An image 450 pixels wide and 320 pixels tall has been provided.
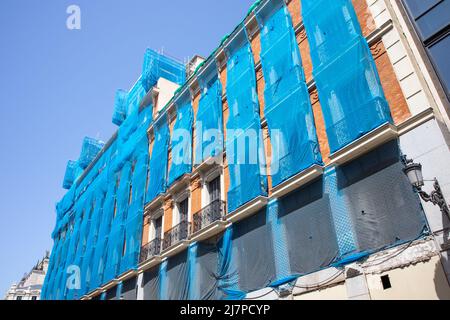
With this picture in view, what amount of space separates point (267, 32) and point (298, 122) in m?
4.89

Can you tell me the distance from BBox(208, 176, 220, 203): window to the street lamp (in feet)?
26.7

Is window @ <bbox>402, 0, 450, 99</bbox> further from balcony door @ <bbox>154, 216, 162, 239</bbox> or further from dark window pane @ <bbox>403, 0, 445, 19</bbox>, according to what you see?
balcony door @ <bbox>154, 216, 162, 239</bbox>

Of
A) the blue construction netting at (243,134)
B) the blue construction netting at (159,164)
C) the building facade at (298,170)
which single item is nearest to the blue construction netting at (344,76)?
the building facade at (298,170)

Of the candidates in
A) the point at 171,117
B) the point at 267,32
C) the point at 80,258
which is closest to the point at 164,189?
the point at 171,117

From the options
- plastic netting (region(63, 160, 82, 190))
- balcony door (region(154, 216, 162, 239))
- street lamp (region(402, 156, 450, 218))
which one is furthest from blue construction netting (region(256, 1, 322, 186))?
plastic netting (region(63, 160, 82, 190))

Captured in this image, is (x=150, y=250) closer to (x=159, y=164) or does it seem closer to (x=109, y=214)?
(x=159, y=164)

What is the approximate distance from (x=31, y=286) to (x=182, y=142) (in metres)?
43.8

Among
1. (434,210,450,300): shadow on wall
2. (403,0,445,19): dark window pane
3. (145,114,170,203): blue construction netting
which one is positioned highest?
(145,114,170,203): blue construction netting

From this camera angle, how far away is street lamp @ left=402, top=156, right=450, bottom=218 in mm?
6828

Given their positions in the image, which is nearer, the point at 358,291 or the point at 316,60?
the point at 358,291

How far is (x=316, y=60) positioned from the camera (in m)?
11.5

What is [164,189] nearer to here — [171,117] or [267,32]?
[171,117]
